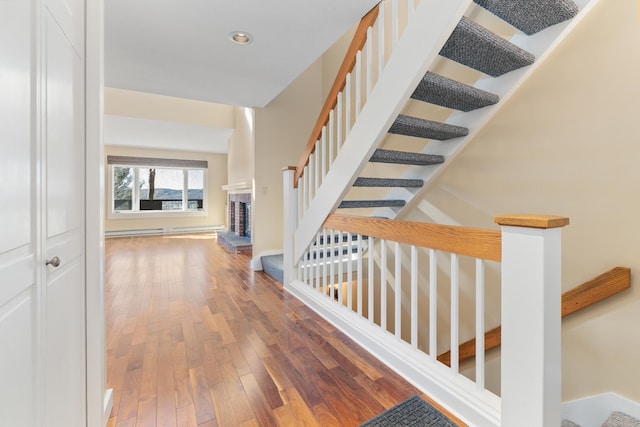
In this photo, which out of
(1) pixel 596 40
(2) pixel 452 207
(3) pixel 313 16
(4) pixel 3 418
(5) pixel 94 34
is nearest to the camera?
(4) pixel 3 418

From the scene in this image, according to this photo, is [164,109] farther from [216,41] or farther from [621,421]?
[621,421]

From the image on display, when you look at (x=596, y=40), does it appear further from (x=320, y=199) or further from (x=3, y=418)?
(x=3, y=418)

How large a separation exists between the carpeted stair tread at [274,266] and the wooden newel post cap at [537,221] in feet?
7.89

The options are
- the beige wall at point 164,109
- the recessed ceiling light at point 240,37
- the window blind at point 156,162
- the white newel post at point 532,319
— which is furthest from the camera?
the window blind at point 156,162

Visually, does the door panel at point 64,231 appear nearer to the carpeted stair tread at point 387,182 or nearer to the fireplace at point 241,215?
the carpeted stair tread at point 387,182

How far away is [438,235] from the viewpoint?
1334 millimetres

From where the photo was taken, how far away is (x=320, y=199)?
2287 mm

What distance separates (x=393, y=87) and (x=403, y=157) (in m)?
0.53

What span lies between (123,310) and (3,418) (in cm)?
207

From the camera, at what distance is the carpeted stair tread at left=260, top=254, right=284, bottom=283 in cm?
307

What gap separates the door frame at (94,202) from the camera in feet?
3.39

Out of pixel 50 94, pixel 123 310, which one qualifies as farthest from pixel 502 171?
pixel 123 310

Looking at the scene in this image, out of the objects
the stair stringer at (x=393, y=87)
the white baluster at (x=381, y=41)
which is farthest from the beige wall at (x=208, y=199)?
the white baluster at (x=381, y=41)

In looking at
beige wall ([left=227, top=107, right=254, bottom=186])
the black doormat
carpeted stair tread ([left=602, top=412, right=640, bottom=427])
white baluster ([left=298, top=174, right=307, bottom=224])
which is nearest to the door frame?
the black doormat
